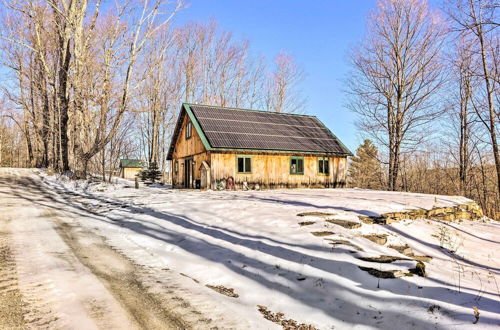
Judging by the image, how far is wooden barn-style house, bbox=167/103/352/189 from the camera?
2109 cm

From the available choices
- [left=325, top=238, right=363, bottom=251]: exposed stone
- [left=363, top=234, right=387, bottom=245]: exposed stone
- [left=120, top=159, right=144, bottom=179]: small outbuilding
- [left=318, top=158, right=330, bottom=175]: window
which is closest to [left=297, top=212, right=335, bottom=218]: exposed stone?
[left=363, top=234, right=387, bottom=245]: exposed stone

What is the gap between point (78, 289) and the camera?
16.3ft

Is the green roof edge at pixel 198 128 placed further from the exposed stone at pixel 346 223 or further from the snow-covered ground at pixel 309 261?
the exposed stone at pixel 346 223

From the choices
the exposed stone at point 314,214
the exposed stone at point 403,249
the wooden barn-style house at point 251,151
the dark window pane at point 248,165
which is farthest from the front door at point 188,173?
the exposed stone at point 403,249

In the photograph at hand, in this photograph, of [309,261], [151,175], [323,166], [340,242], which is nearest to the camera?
[309,261]

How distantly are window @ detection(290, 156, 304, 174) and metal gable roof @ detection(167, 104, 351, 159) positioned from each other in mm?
765

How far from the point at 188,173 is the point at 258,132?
21.4ft

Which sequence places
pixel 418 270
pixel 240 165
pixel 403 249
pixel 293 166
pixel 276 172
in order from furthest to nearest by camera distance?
pixel 293 166 → pixel 276 172 → pixel 240 165 → pixel 403 249 → pixel 418 270

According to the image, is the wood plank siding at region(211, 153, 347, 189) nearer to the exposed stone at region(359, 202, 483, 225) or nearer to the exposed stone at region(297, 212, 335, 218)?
the exposed stone at region(359, 202, 483, 225)

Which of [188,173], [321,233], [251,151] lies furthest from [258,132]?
[321,233]

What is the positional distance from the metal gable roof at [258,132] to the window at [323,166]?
72 centimetres

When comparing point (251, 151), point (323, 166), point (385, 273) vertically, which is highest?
point (251, 151)

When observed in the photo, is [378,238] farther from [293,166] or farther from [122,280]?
[293,166]

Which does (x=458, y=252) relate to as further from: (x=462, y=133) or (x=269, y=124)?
(x=462, y=133)
